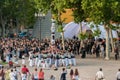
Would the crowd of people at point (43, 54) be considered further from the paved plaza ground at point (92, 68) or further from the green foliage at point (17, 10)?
the green foliage at point (17, 10)

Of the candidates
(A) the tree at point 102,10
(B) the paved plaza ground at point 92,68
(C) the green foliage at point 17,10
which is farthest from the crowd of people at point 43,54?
(C) the green foliage at point 17,10

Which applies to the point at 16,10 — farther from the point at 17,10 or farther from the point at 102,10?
the point at 102,10

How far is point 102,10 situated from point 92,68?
8289mm

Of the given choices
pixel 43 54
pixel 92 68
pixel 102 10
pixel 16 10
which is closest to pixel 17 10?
pixel 16 10

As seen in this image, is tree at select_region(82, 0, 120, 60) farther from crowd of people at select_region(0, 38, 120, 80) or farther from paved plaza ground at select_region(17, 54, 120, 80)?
paved plaza ground at select_region(17, 54, 120, 80)

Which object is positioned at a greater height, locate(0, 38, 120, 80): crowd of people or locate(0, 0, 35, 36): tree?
locate(0, 0, 35, 36): tree

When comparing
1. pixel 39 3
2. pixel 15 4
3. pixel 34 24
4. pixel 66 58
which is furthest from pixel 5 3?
pixel 66 58

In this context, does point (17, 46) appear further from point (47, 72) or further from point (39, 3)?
point (47, 72)

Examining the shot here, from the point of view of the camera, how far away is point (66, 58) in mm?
43125

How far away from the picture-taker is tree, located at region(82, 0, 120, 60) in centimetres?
4762

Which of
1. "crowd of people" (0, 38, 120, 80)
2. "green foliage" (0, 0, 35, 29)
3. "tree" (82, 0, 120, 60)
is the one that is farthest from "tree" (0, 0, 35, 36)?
"tree" (82, 0, 120, 60)

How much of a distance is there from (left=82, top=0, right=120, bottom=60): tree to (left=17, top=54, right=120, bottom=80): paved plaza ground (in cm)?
405

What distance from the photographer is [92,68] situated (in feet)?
139

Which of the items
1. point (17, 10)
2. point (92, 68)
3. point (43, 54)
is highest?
point (17, 10)
